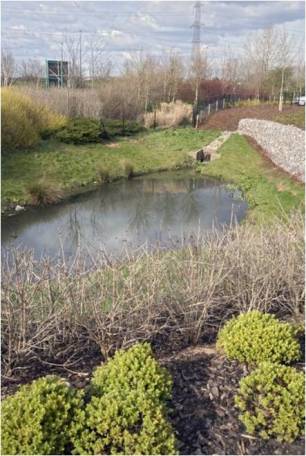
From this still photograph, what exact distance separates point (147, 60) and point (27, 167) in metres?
17.1

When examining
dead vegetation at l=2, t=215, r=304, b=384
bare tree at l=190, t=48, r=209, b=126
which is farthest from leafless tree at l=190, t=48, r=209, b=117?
dead vegetation at l=2, t=215, r=304, b=384

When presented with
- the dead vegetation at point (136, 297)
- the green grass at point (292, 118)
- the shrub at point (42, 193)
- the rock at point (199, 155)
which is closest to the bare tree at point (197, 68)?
the green grass at point (292, 118)

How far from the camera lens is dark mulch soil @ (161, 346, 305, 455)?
2908mm

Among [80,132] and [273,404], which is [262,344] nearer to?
[273,404]

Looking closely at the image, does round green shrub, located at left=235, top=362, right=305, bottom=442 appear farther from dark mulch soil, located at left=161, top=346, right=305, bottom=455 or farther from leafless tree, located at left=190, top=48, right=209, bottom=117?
leafless tree, located at left=190, top=48, right=209, bottom=117

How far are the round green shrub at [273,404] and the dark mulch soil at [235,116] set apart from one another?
81.6 feet

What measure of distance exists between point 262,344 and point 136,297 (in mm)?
1024

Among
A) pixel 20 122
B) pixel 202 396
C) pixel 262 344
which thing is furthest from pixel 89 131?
pixel 202 396

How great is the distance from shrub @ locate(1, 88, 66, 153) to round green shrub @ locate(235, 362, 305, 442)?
54.5 feet

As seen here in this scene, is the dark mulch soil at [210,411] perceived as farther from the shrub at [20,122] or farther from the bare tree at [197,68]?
the bare tree at [197,68]

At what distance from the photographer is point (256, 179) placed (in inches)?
688

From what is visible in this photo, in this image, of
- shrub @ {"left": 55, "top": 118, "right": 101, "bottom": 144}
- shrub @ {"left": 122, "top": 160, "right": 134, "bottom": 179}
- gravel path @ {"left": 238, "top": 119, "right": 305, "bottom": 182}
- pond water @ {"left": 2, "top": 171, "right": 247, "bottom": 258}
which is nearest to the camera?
pond water @ {"left": 2, "top": 171, "right": 247, "bottom": 258}

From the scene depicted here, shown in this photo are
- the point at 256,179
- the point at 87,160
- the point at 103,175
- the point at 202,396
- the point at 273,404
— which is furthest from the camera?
the point at 87,160

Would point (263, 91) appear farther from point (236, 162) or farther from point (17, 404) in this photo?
point (17, 404)
